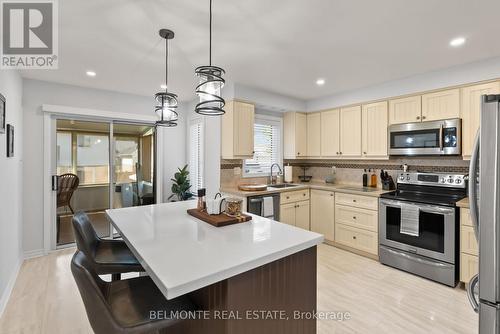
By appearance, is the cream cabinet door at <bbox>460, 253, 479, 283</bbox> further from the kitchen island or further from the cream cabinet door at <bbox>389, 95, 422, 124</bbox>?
the kitchen island

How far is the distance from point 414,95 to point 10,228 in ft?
16.8

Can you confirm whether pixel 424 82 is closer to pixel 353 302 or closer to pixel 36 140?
pixel 353 302

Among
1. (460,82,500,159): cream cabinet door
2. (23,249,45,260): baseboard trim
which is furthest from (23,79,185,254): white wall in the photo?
(460,82,500,159): cream cabinet door

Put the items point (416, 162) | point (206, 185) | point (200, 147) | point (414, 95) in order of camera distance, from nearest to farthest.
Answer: point (414, 95)
point (416, 162)
point (206, 185)
point (200, 147)

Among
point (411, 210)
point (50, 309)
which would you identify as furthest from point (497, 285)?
point (50, 309)

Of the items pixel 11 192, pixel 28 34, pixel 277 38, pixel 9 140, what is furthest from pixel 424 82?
pixel 11 192

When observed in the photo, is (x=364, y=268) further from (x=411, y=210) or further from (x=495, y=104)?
(x=495, y=104)

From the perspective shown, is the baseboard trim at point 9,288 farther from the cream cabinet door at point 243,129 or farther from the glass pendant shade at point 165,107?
the cream cabinet door at point 243,129

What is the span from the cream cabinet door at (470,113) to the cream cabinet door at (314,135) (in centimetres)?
204

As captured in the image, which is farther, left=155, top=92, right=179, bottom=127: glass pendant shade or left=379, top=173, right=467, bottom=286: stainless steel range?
left=379, top=173, right=467, bottom=286: stainless steel range

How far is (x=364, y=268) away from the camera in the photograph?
3.20 metres

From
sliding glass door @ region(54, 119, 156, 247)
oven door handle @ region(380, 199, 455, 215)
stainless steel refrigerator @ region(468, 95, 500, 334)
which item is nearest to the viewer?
stainless steel refrigerator @ region(468, 95, 500, 334)

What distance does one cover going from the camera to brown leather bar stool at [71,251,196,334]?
106 cm

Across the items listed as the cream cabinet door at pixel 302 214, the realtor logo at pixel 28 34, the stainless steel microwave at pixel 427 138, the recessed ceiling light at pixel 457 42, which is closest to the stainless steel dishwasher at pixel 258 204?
the cream cabinet door at pixel 302 214
